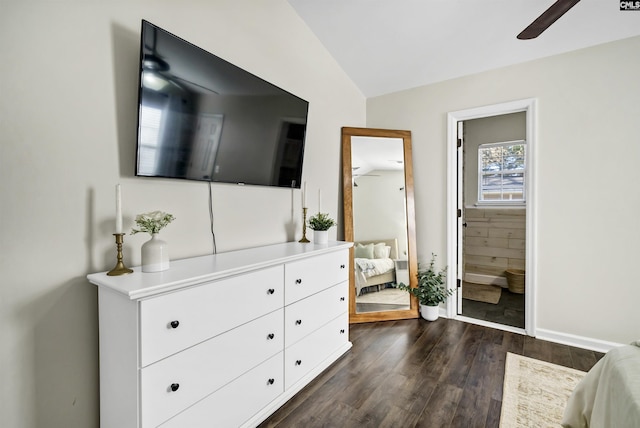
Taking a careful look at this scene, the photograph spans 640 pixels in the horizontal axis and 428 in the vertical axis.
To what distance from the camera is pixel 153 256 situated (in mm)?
1390

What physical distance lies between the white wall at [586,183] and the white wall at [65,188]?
2973 mm

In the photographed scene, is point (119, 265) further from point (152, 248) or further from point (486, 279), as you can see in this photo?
point (486, 279)

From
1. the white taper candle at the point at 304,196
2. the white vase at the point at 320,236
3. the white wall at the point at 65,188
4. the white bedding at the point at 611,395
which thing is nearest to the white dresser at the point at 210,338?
the white wall at the point at 65,188

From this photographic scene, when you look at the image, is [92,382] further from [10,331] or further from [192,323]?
[192,323]

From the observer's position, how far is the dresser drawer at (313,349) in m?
1.89

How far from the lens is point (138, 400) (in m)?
1.16

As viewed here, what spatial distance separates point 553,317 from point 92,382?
3.48m

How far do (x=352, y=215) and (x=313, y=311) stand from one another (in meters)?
1.33

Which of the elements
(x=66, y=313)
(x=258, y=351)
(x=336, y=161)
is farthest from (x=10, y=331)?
(x=336, y=161)

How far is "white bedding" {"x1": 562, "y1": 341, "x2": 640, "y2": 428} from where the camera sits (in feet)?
3.15

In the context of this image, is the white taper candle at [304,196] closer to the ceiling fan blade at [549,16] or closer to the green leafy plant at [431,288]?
the green leafy plant at [431,288]

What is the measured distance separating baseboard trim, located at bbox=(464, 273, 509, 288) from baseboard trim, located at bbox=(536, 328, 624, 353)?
166 centimetres

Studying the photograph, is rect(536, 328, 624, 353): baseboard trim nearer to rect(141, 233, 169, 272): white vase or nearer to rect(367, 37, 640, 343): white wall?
rect(367, 37, 640, 343): white wall

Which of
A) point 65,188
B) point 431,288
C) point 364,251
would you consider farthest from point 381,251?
point 65,188
